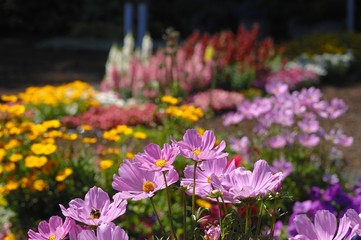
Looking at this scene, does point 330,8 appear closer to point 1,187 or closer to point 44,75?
point 44,75

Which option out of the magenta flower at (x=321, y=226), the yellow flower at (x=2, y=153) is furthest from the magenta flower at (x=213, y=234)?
the yellow flower at (x=2, y=153)

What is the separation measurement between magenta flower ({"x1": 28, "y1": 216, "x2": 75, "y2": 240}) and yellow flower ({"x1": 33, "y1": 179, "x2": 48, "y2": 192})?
2.22m

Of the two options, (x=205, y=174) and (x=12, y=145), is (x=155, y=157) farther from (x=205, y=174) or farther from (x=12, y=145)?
(x=12, y=145)

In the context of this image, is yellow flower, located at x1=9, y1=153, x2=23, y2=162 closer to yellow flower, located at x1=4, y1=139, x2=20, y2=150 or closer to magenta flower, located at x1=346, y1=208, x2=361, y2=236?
yellow flower, located at x1=4, y1=139, x2=20, y2=150

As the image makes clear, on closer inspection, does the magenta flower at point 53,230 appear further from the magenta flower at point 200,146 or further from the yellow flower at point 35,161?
the yellow flower at point 35,161

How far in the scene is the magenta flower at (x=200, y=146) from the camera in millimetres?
1442

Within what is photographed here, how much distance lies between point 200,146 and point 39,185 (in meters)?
2.31

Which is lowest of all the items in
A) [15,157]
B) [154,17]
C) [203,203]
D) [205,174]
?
[154,17]

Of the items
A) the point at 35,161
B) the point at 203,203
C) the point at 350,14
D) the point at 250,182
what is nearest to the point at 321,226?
the point at 250,182

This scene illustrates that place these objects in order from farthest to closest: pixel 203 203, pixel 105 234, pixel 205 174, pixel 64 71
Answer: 1. pixel 64 71
2. pixel 203 203
3. pixel 205 174
4. pixel 105 234

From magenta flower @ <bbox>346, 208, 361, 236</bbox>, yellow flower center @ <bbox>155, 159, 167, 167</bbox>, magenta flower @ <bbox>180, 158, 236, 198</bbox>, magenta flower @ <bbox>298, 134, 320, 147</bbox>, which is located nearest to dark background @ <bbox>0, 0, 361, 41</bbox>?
magenta flower @ <bbox>298, 134, 320, 147</bbox>

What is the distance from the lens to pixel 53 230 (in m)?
1.41

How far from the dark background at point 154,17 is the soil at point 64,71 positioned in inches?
56.3

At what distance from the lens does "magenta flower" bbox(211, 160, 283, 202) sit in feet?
4.55
